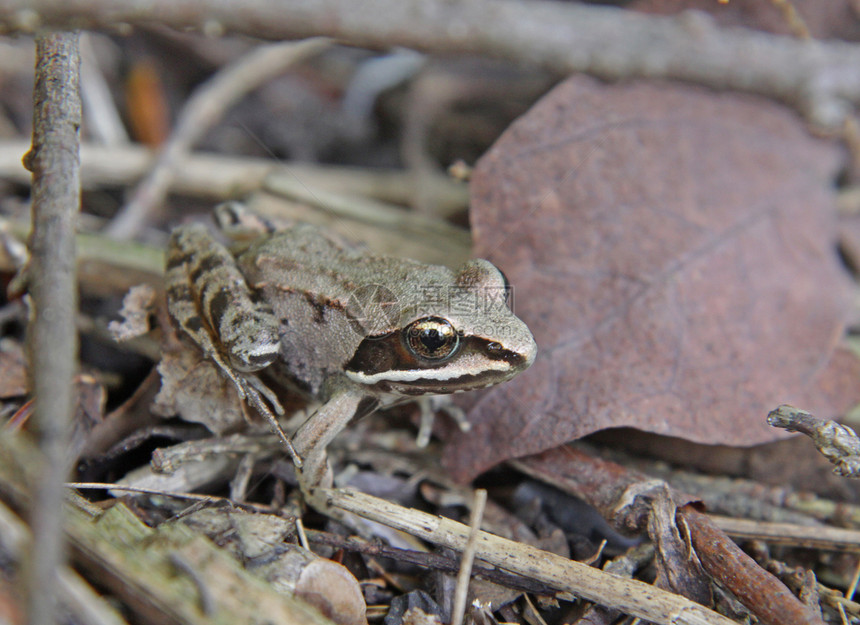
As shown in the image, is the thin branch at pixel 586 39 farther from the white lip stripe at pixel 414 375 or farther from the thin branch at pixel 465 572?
the thin branch at pixel 465 572

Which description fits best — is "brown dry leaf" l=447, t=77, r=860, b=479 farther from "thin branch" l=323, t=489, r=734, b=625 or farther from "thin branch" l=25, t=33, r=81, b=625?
"thin branch" l=25, t=33, r=81, b=625

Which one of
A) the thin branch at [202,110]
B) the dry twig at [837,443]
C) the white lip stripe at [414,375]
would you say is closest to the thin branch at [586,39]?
the thin branch at [202,110]

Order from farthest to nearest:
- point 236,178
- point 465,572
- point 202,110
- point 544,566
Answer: point 202,110 < point 236,178 < point 544,566 < point 465,572

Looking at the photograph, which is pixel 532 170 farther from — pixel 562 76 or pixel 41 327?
pixel 41 327

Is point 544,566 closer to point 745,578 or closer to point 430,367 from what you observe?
point 745,578

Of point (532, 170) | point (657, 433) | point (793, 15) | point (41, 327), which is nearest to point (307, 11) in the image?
point (532, 170)

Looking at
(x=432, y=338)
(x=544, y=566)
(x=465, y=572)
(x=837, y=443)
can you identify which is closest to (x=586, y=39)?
(x=432, y=338)
